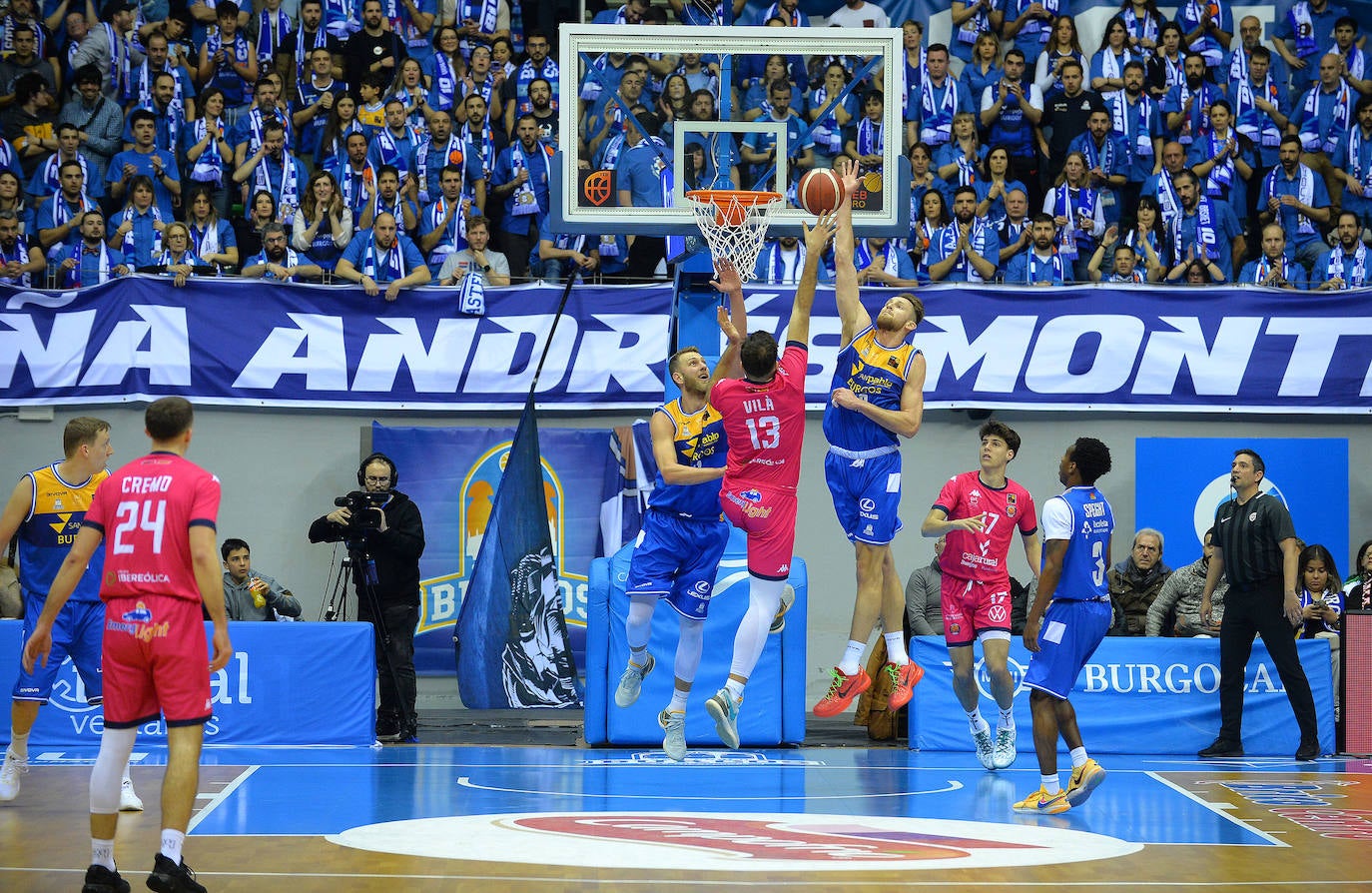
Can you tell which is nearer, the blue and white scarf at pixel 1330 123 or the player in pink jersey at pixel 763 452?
the player in pink jersey at pixel 763 452

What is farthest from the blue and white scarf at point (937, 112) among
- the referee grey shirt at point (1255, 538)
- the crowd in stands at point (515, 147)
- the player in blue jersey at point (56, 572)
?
the player in blue jersey at point (56, 572)

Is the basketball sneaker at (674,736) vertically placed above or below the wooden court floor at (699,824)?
above

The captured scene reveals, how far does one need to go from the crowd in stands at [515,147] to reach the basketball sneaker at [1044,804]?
256 inches

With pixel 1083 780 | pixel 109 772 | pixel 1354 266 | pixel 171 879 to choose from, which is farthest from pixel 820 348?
pixel 171 879

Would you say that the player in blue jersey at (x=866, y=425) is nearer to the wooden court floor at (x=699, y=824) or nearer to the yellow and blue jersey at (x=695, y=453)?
the yellow and blue jersey at (x=695, y=453)

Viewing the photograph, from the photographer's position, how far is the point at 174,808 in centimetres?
695

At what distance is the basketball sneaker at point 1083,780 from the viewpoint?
9.45 meters

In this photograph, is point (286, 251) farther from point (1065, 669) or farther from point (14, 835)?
point (1065, 669)

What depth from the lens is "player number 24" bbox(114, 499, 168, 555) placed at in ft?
23.2

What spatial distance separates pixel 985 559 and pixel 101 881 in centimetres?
631

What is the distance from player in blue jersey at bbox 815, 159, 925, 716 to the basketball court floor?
1.13 metres

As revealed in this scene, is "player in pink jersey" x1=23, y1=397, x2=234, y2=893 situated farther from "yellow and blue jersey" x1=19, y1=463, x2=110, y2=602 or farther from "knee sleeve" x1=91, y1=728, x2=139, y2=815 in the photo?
"yellow and blue jersey" x1=19, y1=463, x2=110, y2=602

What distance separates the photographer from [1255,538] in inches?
495

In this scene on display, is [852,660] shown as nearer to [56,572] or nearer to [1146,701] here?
[1146,701]
